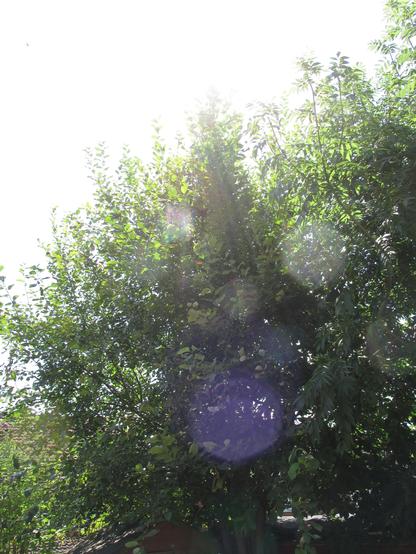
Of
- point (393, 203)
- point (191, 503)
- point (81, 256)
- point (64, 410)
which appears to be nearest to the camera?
point (393, 203)

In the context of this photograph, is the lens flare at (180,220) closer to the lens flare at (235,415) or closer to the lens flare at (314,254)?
the lens flare at (314,254)

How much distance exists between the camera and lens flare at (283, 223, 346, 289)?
3934 millimetres

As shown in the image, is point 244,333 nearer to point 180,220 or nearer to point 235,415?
point 235,415

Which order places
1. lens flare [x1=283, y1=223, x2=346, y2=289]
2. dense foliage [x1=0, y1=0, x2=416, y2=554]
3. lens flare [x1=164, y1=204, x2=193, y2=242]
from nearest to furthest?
1. dense foliage [x1=0, y1=0, x2=416, y2=554]
2. lens flare [x1=283, y1=223, x2=346, y2=289]
3. lens flare [x1=164, y1=204, x2=193, y2=242]

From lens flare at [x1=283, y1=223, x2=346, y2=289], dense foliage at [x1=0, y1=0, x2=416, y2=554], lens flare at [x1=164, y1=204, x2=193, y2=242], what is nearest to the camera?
dense foliage at [x1=0, y1=0, x2=416, y2=554]

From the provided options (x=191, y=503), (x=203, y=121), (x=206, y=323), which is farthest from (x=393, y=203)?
(x=191, y=503)

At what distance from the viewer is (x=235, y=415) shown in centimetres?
414

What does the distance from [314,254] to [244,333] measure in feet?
2.82

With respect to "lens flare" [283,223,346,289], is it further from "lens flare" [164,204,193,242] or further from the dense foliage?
"lens flare" [164,204,193,242]

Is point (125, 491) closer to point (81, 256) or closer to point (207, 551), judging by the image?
point (207, 551)

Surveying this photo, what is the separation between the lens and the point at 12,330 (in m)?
5.00

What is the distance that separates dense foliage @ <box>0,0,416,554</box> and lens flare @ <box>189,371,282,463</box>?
12 mm

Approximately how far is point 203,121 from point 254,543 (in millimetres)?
3813

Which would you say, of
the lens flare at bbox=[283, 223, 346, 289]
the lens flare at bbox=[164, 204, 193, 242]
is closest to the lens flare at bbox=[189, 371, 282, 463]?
the lens flare at bbox=[283, 223, 346, 289]
